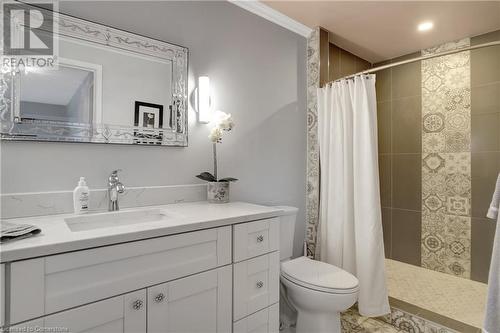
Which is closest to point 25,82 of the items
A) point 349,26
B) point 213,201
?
point 213,201

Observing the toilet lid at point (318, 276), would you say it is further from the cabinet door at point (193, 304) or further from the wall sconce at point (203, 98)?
the wall sconce at point (203, 98)

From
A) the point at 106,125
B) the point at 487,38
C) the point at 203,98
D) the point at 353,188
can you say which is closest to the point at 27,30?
the point at 106,125

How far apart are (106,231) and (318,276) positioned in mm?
1247

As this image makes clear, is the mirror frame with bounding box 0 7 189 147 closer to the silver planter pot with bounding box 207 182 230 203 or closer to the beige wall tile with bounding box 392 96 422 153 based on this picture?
the silver planter pot with bounding box 207 182 230 203

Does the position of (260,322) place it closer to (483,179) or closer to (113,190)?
(113,190)

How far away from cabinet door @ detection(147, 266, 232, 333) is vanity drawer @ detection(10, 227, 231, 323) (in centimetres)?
4

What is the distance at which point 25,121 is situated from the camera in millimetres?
1219

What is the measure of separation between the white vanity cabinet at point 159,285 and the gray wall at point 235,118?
0.59 meters

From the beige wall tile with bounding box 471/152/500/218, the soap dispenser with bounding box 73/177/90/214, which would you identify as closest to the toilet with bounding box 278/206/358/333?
the soap dispenser with bounding box 73/177/90/214

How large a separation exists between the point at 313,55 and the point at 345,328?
2.21 meters

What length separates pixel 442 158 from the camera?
2707mm

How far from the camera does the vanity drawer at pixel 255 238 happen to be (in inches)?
51.2

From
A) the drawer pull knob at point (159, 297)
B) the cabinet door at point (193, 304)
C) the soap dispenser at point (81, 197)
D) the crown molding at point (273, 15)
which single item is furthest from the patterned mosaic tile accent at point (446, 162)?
the soap dispenser at point (81, 197)

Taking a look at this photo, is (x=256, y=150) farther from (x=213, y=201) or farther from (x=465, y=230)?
(x=465, y=230)
